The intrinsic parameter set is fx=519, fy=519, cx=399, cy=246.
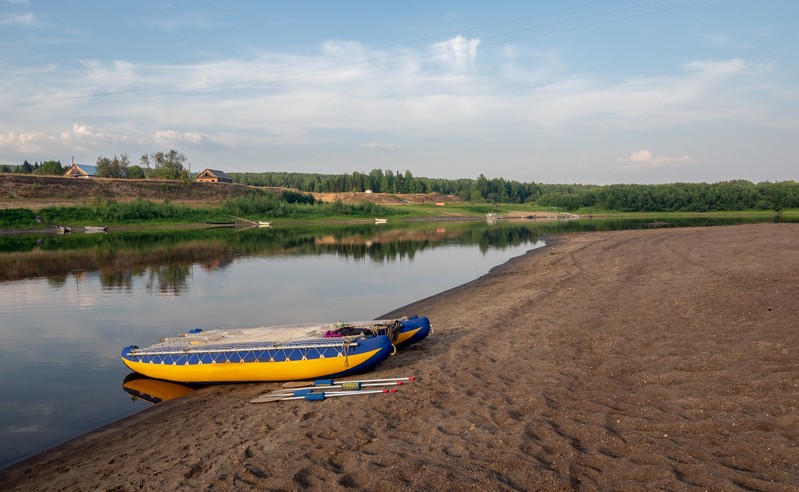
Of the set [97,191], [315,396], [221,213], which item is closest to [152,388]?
[315,396]

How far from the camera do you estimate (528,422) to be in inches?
399

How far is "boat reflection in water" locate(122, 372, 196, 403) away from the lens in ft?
51.8

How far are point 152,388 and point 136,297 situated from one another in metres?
17.2

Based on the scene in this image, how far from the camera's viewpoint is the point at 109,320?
25.5 meters

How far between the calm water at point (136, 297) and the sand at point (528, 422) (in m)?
3.27

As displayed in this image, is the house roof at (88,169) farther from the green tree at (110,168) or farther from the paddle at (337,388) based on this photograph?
the paddle at (337,388)

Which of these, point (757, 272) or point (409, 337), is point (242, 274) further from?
point (757, 272)

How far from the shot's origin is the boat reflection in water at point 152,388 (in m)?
15.8

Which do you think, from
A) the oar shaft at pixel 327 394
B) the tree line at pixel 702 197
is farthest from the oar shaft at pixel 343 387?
the tree line at pixel 702 197

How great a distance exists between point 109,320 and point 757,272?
30.0 m

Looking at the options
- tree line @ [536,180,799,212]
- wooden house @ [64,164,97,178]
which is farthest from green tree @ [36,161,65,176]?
tree line @ [536,180,799,212]

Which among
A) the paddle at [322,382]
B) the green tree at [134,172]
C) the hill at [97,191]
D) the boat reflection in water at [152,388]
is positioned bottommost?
the boat reflection in water at [152,388]

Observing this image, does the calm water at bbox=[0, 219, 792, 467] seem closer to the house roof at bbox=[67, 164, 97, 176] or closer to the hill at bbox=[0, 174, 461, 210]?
the hill at bbox=[0, 174, 461, 210]

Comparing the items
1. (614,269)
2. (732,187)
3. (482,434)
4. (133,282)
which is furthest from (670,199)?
(482,434)
